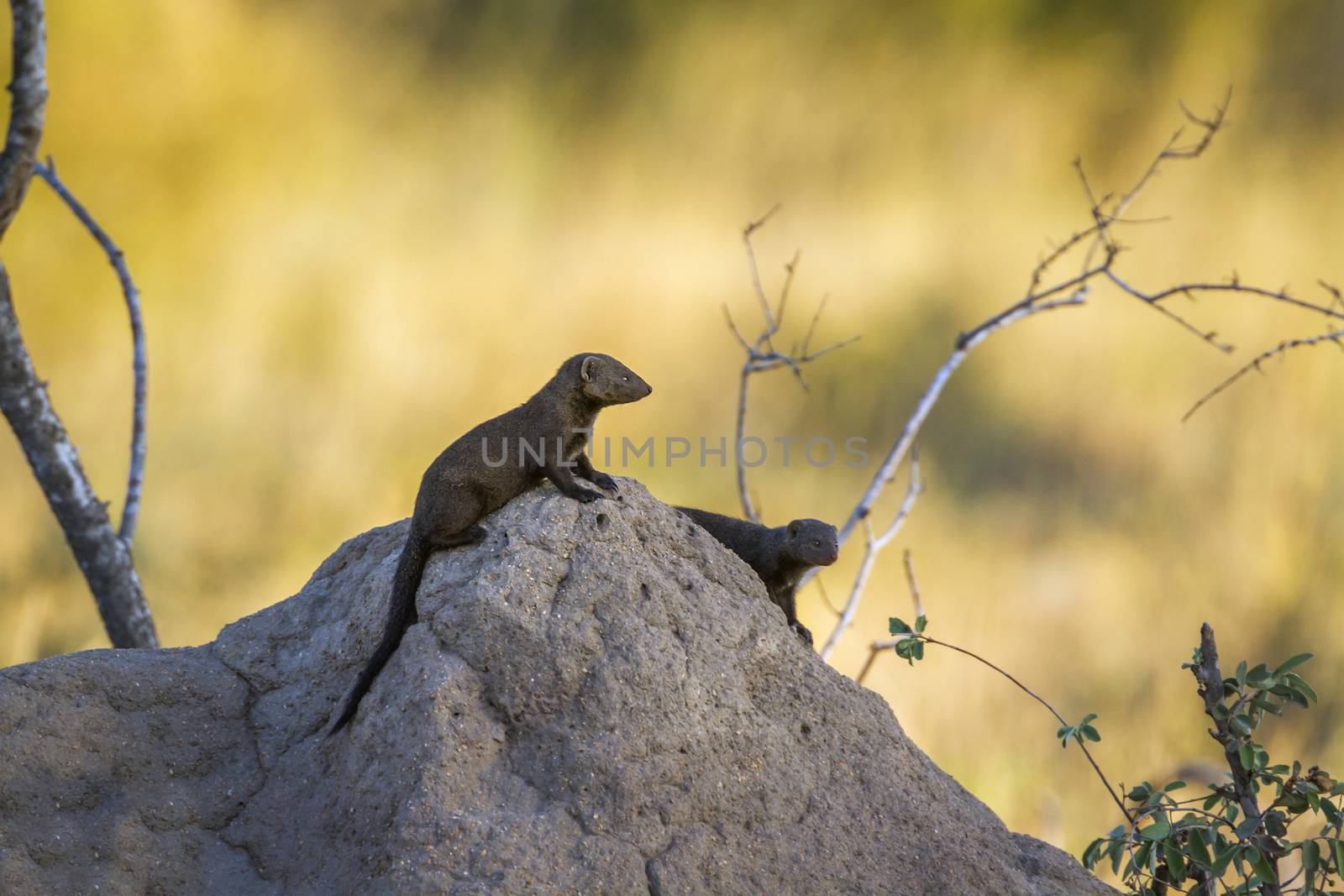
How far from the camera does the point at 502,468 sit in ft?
13.8

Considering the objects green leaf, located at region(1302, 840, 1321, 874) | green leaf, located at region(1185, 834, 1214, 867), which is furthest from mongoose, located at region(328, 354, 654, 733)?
green leaf, located at region(1302, 840, 1321, 874)

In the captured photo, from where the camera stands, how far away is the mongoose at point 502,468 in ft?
13.0

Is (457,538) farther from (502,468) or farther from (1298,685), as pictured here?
(1298,685)

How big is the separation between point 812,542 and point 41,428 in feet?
13.5

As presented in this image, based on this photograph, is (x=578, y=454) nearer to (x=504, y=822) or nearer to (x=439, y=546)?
(x=439, y=546)

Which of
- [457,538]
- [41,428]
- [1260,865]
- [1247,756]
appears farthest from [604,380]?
[41,428]

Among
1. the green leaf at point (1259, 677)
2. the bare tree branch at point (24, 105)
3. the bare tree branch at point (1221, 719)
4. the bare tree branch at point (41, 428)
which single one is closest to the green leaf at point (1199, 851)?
the bare tree branch at point (1221, 719)

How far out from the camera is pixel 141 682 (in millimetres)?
4121

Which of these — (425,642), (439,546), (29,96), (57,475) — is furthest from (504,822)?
(29,96)

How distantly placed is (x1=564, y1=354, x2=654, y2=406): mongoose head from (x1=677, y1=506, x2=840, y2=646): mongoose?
2.85 feet

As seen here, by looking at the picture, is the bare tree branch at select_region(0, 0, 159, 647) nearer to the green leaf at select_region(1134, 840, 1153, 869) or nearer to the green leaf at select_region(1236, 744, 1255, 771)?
the green leaf at select_region(1134, 840, 1153, 869)

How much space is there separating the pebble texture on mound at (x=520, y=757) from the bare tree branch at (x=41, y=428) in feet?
8.81

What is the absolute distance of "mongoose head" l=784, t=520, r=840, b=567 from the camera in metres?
5.18

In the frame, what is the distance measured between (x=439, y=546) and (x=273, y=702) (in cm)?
80
